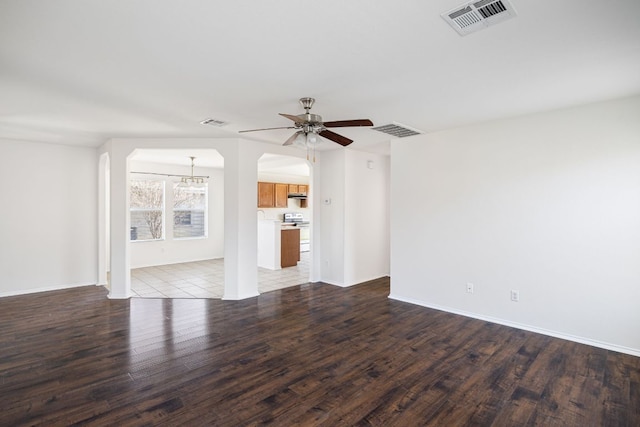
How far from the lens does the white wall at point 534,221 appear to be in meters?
3.33

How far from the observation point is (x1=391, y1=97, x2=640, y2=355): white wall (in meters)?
3.33

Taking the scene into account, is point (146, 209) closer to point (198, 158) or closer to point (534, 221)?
point (198, 158)

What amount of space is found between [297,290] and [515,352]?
11.1 feet

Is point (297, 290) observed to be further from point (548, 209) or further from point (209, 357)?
point (548, 209)

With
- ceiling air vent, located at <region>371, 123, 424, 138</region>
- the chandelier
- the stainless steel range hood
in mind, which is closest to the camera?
ceiling air vent, located at <region>371, 123, 424, 138</region>

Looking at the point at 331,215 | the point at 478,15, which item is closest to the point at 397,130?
the point at 331,215

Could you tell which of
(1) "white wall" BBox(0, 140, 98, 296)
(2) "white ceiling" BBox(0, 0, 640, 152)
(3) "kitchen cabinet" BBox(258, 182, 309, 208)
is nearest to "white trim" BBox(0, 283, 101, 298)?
(1) "white wall" BBox(0, 140, 98, 296)

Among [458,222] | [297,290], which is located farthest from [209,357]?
[458,222]

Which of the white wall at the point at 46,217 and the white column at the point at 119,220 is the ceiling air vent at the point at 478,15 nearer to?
the white column at the point at 119,220

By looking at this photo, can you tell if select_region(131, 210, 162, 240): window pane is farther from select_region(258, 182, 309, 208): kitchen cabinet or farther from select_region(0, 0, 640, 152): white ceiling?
select_region(0, 0, 640, 152): white ceiling

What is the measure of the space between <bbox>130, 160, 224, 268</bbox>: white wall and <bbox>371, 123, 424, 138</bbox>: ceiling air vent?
5.68 metres

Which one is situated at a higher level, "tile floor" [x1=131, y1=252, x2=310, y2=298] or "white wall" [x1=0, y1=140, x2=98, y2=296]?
"white wall" [x1=0, y1=140, x2=98, y2=296]

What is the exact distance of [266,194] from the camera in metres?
9.56

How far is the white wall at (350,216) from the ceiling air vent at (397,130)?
1.39m
